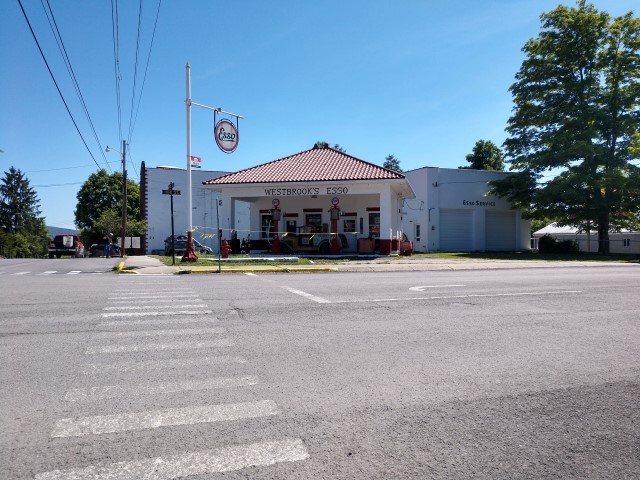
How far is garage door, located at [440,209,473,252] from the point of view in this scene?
1502 inches

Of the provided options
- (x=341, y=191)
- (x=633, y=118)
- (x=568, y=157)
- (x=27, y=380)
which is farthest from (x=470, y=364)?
(x=633, y=118)

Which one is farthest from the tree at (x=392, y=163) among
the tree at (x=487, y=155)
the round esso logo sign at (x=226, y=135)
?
the round esso logo sign at (x=226, y=135)

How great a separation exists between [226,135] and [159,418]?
19039 mm

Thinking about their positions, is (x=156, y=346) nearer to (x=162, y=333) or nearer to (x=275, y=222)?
(x=162, y=333)

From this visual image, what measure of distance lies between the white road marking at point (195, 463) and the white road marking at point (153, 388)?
1309 millimetres

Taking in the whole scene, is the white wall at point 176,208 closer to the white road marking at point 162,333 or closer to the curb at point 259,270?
the curb at point 259,270

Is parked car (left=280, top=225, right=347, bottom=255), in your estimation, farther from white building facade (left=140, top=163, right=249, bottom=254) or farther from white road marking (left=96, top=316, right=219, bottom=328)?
white road marking (left=96, top=316, right=219, bottom=328)

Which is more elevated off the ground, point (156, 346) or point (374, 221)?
point (374, 221)

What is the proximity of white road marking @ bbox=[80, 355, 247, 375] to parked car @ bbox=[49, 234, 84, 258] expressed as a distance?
36.8m

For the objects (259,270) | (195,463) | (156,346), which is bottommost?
(195,463)

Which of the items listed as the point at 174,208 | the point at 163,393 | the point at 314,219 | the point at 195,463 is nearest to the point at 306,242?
the point at 314,219

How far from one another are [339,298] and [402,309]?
1.84 meters

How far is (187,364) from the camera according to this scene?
209 inches

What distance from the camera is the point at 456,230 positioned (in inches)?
1517
